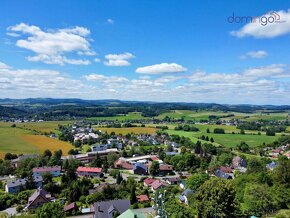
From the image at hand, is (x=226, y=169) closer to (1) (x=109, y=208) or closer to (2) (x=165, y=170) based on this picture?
(2) (x=165, y=170)

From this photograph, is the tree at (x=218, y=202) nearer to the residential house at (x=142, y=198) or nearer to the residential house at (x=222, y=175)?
the residential house at (x=142, y=198)

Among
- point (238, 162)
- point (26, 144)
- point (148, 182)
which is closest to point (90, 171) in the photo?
point (148, 182)

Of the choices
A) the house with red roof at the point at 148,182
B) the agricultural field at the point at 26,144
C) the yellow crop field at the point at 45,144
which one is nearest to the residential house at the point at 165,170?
the house with red roof at the point at 148,182

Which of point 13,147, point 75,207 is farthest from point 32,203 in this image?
point 13,147

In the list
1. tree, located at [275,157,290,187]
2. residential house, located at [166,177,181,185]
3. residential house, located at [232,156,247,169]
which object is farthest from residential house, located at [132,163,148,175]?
tree, located at [275,157,290,187]

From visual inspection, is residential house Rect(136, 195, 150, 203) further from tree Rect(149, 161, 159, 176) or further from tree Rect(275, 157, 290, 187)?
tree Rect(149, 161, 159, 176)

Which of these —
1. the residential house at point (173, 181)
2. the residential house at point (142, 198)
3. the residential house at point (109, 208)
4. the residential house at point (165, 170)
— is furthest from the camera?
the residential house at point (165, 170)
